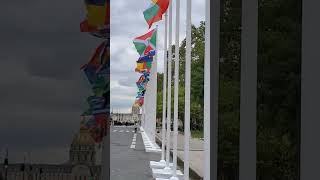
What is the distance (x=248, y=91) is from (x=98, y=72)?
1.80 meters

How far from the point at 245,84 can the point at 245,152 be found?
80 centimetres

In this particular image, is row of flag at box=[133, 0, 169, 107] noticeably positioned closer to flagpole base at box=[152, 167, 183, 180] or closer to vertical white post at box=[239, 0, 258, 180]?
flagpole base at box=[152, 167, 183, 180]

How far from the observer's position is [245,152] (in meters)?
6.07

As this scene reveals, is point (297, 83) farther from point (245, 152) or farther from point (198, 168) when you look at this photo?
point (198, 168)

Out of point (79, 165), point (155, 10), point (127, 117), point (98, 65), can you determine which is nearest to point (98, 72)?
point (98, 65)

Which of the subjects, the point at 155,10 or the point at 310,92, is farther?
the point at 155,10

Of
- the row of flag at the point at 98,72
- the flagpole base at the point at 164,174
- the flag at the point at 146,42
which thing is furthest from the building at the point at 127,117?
the row of flag at the point at 98,72

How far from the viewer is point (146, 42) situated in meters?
26.4

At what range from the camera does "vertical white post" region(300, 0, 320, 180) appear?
4.75m

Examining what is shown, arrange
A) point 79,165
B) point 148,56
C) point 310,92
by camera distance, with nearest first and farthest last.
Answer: point 310,92
point 79,165
point 148,56

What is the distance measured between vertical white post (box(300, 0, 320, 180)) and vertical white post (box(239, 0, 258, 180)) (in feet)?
3.28

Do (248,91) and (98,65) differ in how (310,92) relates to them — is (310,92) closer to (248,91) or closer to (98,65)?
(248,91)

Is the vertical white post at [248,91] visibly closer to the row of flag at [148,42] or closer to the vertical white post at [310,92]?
the vertical white post at [310,92]

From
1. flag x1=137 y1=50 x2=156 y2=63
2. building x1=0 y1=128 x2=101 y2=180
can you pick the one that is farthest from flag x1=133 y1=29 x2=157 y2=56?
building x1=0 y1=128 x2=101 y2=180
